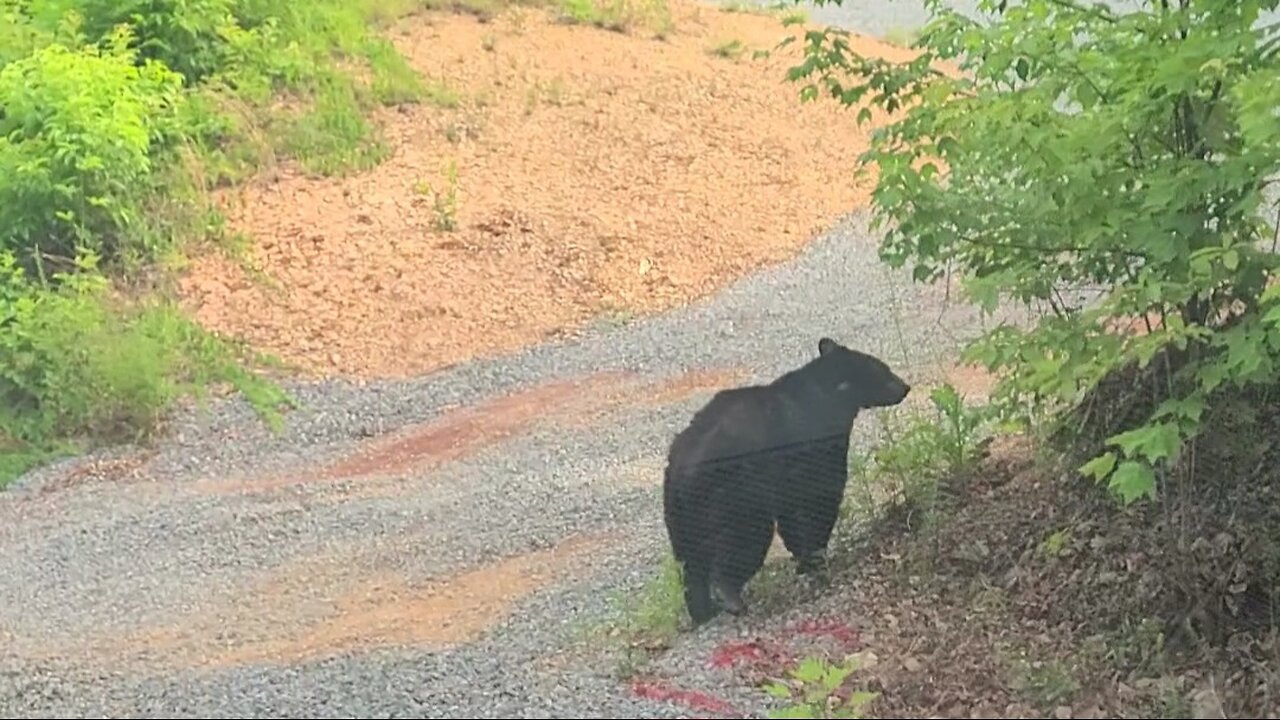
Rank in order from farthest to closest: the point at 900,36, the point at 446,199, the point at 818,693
Result: the point at 446,199 → the point at 900,36 → the point at 818,693

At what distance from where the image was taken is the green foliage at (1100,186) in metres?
4.75

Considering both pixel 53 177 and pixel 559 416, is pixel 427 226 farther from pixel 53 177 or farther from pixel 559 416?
pixel 559 416

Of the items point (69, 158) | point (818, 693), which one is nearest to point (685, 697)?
point (818, 693)

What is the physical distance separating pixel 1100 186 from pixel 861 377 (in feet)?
4.72

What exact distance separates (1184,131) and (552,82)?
9480 millimetres

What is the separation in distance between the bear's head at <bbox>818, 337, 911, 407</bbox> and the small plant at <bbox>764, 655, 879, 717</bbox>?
5.09 feet

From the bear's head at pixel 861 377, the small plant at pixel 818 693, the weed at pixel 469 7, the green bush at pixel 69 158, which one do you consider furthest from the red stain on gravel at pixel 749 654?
the weed at pixel 469 7

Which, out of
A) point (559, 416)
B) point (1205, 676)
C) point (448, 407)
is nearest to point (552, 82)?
point (448, 407)

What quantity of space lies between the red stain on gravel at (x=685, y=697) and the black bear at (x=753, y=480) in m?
0.72

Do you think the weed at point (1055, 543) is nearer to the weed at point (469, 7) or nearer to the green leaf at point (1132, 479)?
the green leaf at point (1132, 479)

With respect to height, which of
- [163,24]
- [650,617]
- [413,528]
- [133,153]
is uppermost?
[163,24]

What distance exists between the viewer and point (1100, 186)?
518 cm

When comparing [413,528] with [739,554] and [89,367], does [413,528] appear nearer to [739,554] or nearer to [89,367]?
[739,554]

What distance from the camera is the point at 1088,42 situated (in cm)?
550
